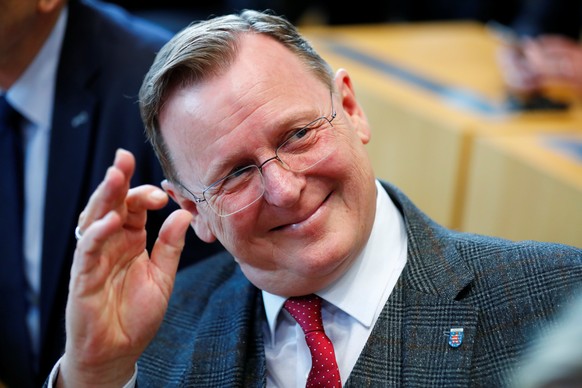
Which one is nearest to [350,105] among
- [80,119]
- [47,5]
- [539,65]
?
[80,119]

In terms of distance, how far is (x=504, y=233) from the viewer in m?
2.70

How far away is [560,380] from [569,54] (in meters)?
3.04

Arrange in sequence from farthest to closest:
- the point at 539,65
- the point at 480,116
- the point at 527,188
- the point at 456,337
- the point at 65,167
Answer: the point at 539,65 < the point at 480,116 < the point at 527,188 < the point at 65,167 < the point at 456,337

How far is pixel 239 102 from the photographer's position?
1381 mm

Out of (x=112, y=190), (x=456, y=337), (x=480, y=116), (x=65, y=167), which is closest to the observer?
(x=112, y=190)

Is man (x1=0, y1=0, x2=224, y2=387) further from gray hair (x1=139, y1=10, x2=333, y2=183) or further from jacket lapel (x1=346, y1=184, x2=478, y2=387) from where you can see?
jacket lapel (x1=346, y1=184, x2=478, y2=387)

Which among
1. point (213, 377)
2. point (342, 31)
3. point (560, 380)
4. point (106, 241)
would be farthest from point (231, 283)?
point (342, 31)

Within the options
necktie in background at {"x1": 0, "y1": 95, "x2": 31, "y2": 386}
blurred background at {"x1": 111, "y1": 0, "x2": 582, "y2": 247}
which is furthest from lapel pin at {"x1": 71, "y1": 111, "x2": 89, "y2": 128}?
blurred background at {"x1": 111, "y1": 0, "x2": 582, "y2": 247}

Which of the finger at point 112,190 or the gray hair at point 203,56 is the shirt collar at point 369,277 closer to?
the gray hair at point 203,56

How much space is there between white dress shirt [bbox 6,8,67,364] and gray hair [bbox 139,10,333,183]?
69 cm

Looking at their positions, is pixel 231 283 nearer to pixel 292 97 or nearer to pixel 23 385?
pixel 292 97

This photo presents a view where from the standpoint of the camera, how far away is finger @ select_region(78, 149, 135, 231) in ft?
4.08

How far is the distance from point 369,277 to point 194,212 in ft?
1.19

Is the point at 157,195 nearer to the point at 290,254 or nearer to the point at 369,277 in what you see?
the point at 290,254
